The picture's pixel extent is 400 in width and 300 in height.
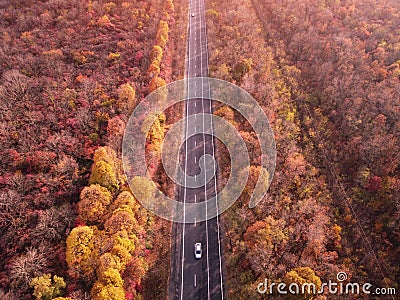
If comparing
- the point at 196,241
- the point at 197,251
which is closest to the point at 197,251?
the point at 197,251

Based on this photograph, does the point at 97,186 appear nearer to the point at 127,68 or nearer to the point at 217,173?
the point at 217,173

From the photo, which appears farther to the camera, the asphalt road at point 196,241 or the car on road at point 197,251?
the car on road at point 197,251

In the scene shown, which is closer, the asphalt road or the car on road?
the asphalt road

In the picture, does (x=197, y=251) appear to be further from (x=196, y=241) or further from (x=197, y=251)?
(x=196, y=241)

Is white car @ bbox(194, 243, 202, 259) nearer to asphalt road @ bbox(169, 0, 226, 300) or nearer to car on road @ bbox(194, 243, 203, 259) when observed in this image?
car on road @ bbox(194, 243, 203, 259)

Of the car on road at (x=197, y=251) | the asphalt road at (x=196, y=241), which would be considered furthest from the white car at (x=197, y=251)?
the asphalt road at (x=196, y=241)

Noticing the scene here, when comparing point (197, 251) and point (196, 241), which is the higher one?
point (196, 241)

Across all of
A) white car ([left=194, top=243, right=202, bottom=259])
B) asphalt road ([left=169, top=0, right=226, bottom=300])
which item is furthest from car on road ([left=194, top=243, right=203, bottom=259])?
asphalt road ([left=169, top=0, right=226, bottom=300])

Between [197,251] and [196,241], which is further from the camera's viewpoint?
[196,241]

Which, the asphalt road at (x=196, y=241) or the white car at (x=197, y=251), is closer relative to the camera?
the asphalt road at (x=196, y=241)

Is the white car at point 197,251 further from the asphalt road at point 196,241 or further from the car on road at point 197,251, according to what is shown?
the asphalt road at point 196,241

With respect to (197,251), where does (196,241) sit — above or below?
above
